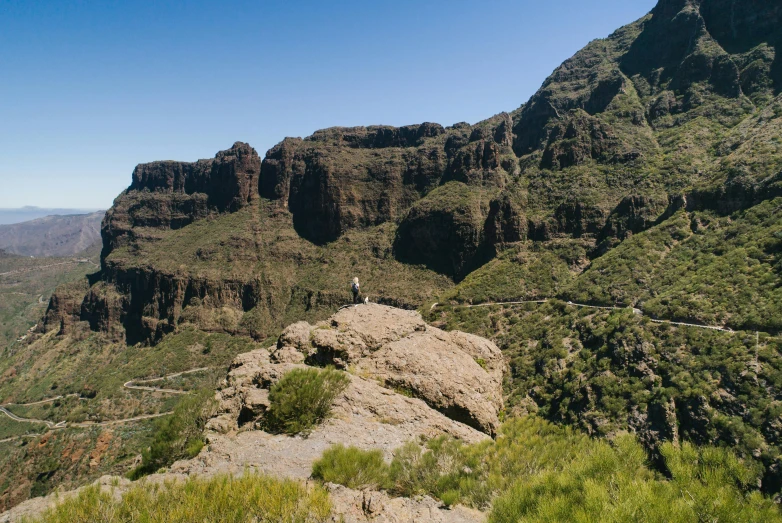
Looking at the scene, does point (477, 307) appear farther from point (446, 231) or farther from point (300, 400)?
point (446, 231)

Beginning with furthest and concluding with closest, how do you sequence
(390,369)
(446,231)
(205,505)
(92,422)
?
(446,231) → (92,422) → (390,369) → (205,505)

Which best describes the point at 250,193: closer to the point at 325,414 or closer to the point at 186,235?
the point at 186,235

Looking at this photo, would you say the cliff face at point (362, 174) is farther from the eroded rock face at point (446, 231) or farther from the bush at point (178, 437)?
the bush at point (178, 437)

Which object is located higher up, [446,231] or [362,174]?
[362,174]

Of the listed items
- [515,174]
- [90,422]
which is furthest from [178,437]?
[515,174]

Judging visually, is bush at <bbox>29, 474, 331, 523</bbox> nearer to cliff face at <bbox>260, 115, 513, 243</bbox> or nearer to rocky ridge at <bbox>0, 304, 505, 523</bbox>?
rocky ridge at <bbox>0, 304, 505, 523</bbox>

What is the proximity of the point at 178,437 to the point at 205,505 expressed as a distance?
730cm

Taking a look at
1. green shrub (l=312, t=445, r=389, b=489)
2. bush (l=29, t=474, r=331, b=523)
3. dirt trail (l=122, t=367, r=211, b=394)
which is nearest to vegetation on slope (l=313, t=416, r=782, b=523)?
green shrub (l=312, t=445, r=389, b=489)

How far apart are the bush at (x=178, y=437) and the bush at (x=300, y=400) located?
2.28 metres

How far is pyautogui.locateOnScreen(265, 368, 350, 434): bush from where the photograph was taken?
11.8 m

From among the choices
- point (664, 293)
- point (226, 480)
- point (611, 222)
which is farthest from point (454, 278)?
point (226, 480)

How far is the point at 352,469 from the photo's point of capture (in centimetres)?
884

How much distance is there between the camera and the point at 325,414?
12.4 meters

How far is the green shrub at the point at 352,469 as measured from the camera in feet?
28.3
